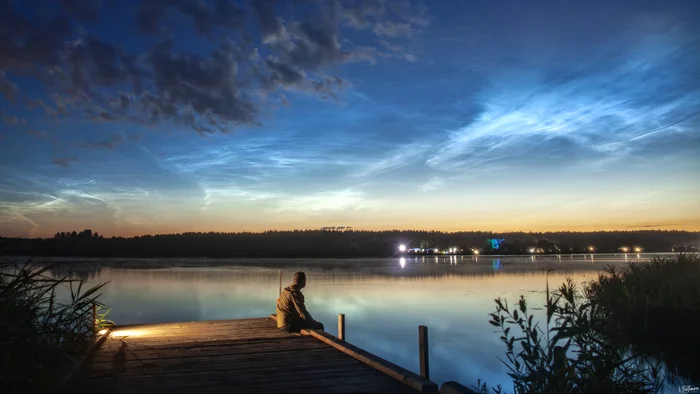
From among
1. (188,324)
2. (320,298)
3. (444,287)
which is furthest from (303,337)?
(444,287)

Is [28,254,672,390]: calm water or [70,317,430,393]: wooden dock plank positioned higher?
[70,317,430,393]: wooden dock plank

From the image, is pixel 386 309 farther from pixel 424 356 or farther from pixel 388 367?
pixel 388 367

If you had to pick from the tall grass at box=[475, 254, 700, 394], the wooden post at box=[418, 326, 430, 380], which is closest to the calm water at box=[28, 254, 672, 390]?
the tall grass at box=[475, 254, 700, 394]

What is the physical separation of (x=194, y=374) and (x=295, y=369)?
1.42 meters

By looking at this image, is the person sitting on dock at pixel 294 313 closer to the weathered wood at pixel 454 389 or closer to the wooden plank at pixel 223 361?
the wooden plank at pixel 223 361

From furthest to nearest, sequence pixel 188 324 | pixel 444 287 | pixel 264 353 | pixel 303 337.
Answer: pixel 444 287 < pixel 188 324 < pixel 303 337 < pixel 264 353

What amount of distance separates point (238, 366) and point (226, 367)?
7.1 inches

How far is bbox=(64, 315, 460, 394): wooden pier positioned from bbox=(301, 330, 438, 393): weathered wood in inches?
0.5

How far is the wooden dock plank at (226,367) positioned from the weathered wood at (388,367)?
7 centimetres

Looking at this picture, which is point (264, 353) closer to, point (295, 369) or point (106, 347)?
point (295, 369)

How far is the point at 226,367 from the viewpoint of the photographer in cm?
757

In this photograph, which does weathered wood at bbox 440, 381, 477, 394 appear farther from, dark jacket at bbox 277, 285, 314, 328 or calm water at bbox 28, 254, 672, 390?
calm water at bbox 28, 254, 672, 390

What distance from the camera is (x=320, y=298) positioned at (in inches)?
1180

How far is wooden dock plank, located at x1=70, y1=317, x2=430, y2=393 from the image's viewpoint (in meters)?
6.33
